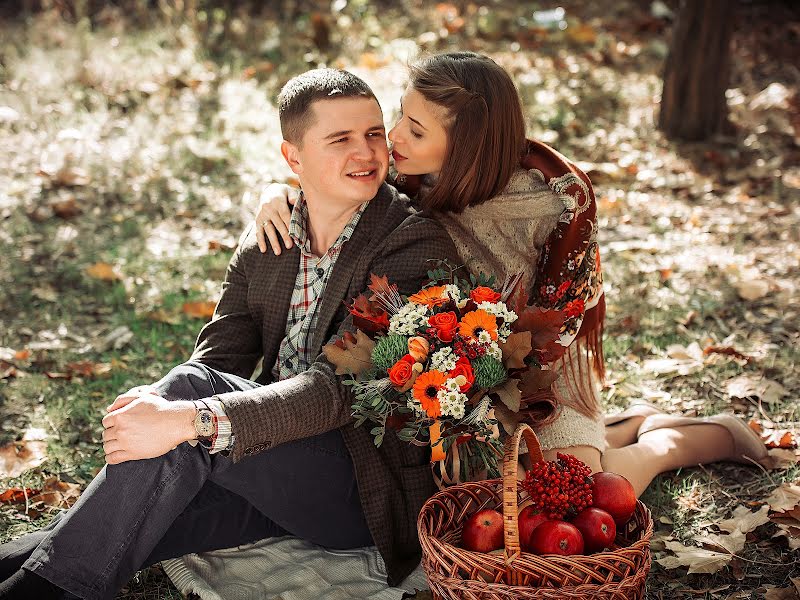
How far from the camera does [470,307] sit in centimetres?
267

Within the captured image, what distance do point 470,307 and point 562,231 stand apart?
587 mm

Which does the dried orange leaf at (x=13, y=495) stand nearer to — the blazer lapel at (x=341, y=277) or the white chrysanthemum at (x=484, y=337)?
the blazer lapel at (x=341, y=277)

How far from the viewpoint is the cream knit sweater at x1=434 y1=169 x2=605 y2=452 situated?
3.11 meters

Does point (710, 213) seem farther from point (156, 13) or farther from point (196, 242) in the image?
point (156, 13)

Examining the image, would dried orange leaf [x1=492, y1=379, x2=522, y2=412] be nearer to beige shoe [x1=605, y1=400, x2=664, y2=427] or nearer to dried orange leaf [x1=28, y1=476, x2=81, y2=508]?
beige shoe [x1=605, y1=400, x2=664, y2=427]

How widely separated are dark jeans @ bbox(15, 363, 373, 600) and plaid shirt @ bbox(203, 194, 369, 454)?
0.92 ft

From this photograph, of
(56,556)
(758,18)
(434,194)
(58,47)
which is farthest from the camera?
(758,18)

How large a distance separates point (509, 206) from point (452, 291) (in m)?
0.60

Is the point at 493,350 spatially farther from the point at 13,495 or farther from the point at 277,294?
the point at 13,495

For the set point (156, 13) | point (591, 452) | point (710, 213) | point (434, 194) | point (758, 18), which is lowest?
point (591, 452)

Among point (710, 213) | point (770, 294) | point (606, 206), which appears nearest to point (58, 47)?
point (606, 206)

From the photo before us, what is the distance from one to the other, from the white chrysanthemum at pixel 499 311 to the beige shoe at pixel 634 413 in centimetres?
127

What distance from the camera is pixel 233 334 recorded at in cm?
330

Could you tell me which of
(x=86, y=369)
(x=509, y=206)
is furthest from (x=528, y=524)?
(x=86, y=369)
